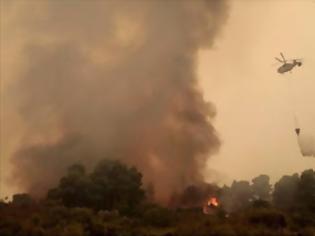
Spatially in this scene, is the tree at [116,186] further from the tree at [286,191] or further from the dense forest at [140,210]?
the tree at [286,191]

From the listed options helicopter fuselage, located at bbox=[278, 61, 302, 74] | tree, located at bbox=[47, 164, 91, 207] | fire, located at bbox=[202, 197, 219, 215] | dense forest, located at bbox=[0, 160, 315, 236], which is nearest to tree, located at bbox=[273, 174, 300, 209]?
dense forest, located at bbox=[0, 160, 315, 236]

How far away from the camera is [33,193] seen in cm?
11294

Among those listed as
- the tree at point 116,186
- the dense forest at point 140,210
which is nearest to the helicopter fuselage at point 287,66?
the dense forest at point 140,210

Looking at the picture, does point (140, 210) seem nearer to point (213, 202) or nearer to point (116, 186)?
point (116, 186)

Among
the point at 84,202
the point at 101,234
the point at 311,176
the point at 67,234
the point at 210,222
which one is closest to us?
the point at 67,234

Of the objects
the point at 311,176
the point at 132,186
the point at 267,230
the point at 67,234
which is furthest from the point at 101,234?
the point at 311,176

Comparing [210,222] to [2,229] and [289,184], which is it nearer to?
[2,229]

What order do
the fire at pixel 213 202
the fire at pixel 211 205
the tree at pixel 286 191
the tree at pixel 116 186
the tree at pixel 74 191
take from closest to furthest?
the tree at pixel 74 191, the tree at pixel 116 186, the tree at pixel 286 191, the fire at pixel 211 205, the fire at pixel 213 202

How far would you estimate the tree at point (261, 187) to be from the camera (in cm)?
10331

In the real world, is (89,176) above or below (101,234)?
above

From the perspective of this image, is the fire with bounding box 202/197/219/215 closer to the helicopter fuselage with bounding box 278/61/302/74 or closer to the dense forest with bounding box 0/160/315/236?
the dense forest with bounding box 0/160/315/236

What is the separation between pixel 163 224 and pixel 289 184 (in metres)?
35.0

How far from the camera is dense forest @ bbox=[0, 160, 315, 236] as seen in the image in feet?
207

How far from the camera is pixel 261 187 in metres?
105
